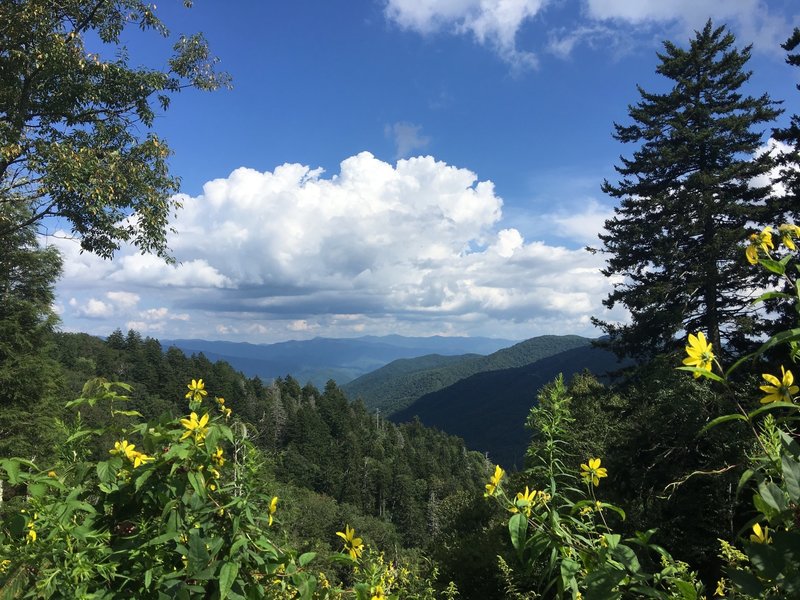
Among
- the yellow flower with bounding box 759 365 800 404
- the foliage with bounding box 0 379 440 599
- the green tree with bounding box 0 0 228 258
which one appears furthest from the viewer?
the green tree with bounding box 0 0 228 258

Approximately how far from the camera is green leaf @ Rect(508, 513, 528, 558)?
107 centimetres

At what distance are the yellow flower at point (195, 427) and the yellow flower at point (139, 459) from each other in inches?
4.7

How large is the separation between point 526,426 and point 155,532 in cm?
118

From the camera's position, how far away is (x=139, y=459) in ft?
4.64

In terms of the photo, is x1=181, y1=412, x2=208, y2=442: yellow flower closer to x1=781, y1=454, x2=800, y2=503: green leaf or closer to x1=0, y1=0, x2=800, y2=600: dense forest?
x1=0, y1=0, x2=800, y2=600: dense forest

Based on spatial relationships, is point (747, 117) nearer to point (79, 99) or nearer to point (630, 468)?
point (630, 468)

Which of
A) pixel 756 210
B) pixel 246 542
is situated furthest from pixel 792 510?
pixel 756 210

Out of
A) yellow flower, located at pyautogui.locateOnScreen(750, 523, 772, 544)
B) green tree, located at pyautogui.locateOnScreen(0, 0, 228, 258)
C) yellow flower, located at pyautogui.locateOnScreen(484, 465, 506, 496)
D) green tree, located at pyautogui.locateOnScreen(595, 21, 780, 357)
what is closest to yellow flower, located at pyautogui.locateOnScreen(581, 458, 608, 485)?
yellow flower, located at pyautogui.locateOnScreen(484, 465, 506, 496)

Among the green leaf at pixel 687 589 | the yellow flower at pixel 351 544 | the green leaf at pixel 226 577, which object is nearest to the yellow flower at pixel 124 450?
the green leaf at pixel 226 577

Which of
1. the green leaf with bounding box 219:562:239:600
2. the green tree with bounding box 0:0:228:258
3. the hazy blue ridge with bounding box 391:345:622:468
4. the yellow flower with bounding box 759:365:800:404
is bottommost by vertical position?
the hazy blue ridge with bounding box 391:345:622:468

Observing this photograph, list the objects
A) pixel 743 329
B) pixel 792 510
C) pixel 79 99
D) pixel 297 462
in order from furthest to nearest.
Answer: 1. pixel 297 462
2. pixel 743 329
3. pixel 79 99
4. pixel 792 510

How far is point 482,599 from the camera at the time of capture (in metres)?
9.73

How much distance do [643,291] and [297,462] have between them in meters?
54.5

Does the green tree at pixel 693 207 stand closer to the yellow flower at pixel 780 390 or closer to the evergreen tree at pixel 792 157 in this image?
the evergreen tree at pixel 792 157
